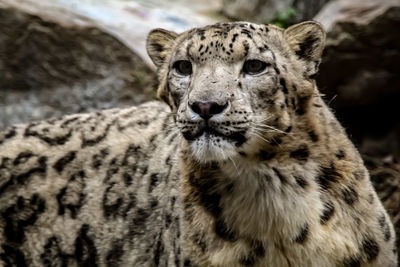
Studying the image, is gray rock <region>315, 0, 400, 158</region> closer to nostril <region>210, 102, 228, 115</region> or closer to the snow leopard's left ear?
the snow leopard's left ear

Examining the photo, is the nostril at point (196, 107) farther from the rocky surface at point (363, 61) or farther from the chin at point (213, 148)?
the rocky surface at point (363, 61)

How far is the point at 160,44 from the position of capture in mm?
6457

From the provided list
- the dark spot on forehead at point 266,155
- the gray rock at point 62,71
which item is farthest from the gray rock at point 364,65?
the dark spot on forehead at point 266,155

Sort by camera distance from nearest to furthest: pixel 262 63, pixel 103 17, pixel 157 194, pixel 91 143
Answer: pixel 262 63
pixel 157 194
pixel 91 143
pixel 103 17

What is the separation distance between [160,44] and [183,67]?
671mm

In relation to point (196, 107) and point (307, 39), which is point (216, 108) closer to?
point (196, 107)

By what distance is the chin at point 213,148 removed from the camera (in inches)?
210

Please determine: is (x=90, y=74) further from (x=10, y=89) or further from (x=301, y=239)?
(x=301, y=239)

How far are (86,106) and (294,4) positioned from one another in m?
3.88

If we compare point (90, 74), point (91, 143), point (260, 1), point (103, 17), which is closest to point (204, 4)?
point (260, 1)

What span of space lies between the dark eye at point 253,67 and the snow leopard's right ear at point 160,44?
92 cm

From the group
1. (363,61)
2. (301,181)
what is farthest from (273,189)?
(363,61)

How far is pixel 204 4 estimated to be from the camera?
44.5 feet

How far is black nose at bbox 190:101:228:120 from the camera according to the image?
17.2 ft
